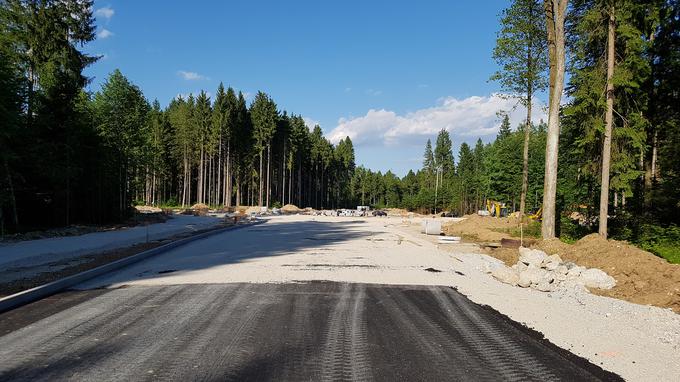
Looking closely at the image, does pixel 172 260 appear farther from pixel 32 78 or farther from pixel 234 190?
pixel 234 190

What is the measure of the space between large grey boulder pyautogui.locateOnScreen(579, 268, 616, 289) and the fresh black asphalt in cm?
397

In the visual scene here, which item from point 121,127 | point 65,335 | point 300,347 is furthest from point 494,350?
point 121,127

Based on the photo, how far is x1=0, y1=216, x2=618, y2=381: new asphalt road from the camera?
4391mm

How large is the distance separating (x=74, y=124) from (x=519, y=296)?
24952mm

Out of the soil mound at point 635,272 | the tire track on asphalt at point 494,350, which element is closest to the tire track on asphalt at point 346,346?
the tire track on asphalt at point 494,350

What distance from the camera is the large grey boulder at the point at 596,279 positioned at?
9.54 m

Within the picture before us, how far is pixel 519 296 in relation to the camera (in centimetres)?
867

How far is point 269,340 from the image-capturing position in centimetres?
539

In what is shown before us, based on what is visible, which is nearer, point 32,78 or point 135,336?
point 135,336

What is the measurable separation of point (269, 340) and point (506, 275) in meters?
7.12

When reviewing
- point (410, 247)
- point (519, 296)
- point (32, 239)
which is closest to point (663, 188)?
point (410, 247)

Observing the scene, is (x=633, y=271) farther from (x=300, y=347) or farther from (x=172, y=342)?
(x=172, y=342)

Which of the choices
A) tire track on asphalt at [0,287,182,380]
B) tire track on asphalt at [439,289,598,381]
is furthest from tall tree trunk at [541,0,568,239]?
tire track on asphalt at [0,287,182,380]

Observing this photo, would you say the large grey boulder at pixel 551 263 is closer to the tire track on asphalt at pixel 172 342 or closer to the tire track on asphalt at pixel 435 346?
the tire track on asphalt at pixel 435 346
